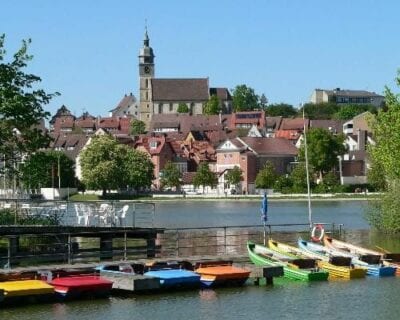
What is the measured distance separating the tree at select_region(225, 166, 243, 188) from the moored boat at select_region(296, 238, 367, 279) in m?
127

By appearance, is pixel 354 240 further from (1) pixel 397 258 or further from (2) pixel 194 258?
(2) pixel 194 258

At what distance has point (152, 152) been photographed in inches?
7520

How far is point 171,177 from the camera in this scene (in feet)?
584

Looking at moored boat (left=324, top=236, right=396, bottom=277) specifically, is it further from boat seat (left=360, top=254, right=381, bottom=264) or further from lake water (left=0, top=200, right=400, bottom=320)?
lake water (left=0, top=200, right=400, bottom=320)

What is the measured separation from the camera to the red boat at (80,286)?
110ft

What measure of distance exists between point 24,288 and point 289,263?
471 inches

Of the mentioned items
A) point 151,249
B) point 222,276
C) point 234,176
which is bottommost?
point 222,276

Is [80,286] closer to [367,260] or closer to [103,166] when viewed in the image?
[367,260]

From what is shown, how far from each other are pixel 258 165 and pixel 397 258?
133 metres

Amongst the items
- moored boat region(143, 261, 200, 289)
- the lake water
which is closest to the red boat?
the lake water

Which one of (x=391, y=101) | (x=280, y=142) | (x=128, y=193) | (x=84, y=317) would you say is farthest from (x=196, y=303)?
(x=280, y=142)

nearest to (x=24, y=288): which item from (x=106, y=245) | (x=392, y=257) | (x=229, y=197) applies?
(x=106, y=245)

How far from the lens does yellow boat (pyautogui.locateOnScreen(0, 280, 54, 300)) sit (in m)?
32.4

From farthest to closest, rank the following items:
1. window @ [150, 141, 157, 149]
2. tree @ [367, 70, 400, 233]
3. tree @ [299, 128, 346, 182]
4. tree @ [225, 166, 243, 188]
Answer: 1. window @ [150, 141, 157, 149]
2. tree @ [225, 166, 243, 188]
3. tree @ [299, 128, 346, 182]
4. tree @ [367, 70, 400, 233]
